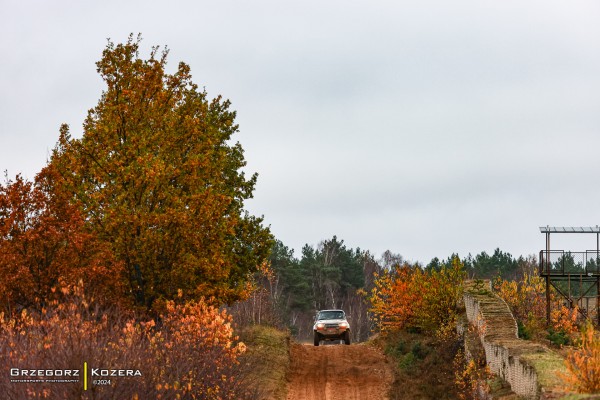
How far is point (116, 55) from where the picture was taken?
29.5m

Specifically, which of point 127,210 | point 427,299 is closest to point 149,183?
point 127,210

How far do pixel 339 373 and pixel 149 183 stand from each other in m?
10.8

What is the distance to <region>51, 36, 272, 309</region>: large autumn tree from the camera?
2605 cm

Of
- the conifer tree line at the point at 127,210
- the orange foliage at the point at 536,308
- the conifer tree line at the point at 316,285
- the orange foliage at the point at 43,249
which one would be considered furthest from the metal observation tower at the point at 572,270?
the conifer tree line at the point at 316,285

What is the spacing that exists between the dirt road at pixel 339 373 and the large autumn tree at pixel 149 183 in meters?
4.21

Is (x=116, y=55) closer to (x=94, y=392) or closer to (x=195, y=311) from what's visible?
(x=195, y=311)

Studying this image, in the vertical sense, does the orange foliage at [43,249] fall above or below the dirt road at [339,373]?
above

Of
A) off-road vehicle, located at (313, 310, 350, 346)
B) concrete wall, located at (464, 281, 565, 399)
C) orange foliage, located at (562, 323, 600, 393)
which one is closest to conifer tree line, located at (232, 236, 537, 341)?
off-road vehicle, located at (313, 310, 350, 346)

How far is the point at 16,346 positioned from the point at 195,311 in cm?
683

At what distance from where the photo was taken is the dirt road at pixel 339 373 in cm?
2820

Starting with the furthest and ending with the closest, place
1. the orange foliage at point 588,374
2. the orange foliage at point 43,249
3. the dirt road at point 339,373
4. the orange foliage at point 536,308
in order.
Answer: the orange foliage at point 536,308 → the dirt road at point 339,373 → the orange foliage at point 43,249 → the orange foliage at point 588,374

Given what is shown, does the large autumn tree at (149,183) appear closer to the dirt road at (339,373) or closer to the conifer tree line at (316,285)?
the dirt road at (339,373)

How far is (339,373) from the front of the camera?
31438mm

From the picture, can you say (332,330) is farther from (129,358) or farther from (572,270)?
(129,358)
